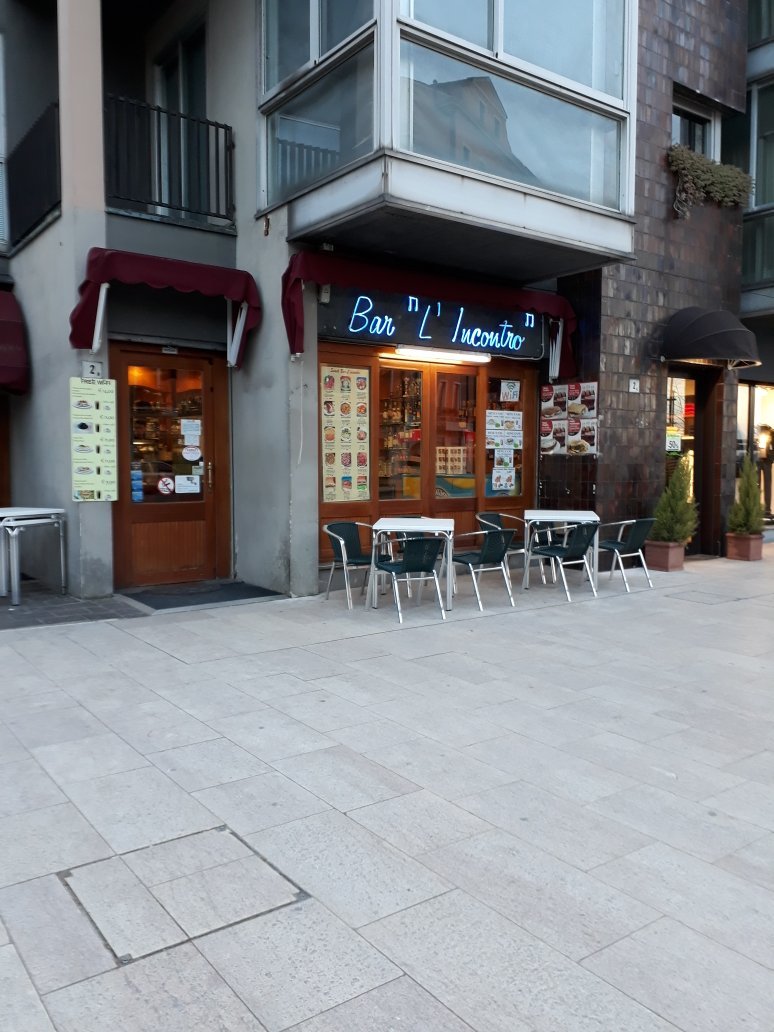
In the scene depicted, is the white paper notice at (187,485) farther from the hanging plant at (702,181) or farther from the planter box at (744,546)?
the planter box at (744,546)

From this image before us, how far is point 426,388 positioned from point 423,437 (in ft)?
1.91

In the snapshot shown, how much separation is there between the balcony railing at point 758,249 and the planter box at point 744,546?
3632 millimetres

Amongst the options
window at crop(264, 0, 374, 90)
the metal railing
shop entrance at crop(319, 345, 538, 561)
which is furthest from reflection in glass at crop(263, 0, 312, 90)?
shop entrance at crop(319, 345, 538, 561)

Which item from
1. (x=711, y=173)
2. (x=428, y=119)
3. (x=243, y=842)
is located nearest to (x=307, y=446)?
(x=428, y=119)

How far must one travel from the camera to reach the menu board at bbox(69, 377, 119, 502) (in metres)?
7.87

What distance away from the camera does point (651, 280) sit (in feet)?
34.8

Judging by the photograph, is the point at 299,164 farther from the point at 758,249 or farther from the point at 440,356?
the point at 758,249

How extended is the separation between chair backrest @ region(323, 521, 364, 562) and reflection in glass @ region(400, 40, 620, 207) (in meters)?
3.45

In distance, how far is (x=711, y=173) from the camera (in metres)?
11.1

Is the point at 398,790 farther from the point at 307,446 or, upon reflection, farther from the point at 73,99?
the point at 73,99

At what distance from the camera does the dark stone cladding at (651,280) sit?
33.4ft

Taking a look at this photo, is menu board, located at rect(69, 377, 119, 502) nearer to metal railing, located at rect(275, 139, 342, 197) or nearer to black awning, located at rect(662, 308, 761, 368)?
metal railing, located at rect(275, 139, 342, 197)

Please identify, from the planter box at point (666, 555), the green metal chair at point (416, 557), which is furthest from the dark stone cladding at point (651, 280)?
the green metal chair at point (416, 557)

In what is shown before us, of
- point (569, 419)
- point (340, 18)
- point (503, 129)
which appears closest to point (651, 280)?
point (569, 419)
